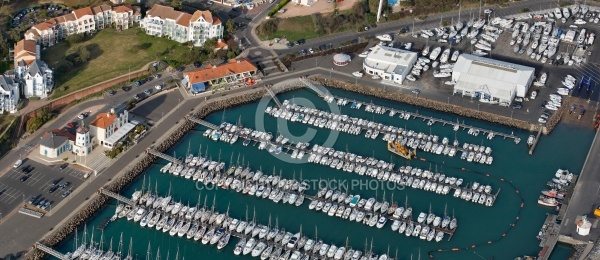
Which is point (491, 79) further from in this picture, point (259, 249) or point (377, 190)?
point (259, 249)

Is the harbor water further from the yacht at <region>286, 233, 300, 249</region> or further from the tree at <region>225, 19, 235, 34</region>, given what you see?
the tree at <region>225, 19, 235, 34</region>

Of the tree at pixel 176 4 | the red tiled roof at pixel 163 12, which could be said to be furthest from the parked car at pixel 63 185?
the tree at pixel 176 4

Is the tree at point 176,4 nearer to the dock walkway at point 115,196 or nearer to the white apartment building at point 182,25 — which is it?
the white apartment building at point 182,25

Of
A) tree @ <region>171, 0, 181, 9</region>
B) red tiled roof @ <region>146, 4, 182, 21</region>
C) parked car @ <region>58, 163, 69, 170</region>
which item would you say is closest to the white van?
parked car @ <region>58, 163, 69, 170</region>

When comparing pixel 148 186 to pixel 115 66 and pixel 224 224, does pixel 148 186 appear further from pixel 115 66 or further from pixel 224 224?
pixel 115 66

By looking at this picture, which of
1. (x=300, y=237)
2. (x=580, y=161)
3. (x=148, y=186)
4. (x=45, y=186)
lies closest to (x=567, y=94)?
(x=580, y=161)

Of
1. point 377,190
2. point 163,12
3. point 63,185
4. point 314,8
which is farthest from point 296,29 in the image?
point 63,185
